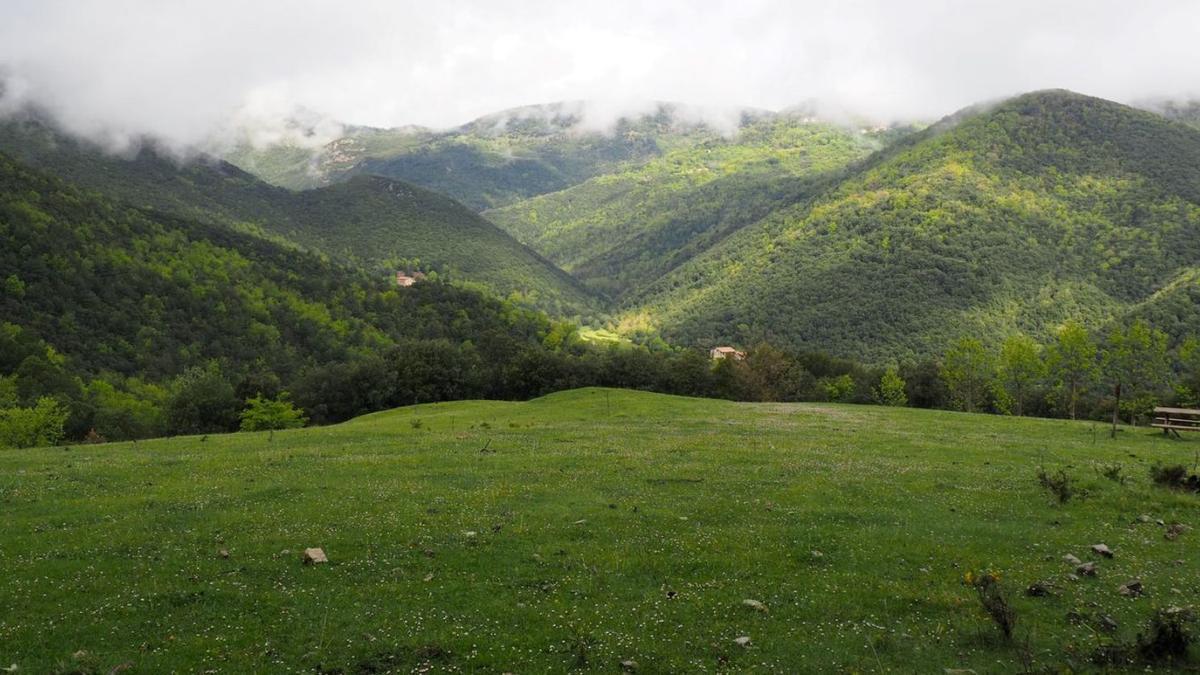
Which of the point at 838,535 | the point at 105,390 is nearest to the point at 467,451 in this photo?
the point at 838,535

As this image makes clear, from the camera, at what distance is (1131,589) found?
12625 millimetres

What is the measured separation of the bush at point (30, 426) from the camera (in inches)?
2025

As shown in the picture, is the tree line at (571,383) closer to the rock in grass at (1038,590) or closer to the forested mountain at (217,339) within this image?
the forested mountain at (217,339)

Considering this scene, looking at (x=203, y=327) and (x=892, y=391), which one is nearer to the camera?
(x=892, y=391)

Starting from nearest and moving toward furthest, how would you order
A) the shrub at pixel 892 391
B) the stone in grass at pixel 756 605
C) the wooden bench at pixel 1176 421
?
the stone in grass at pixel 756 605
the wooden bench at pixel 1176 421
the shrub at pixel 892 391

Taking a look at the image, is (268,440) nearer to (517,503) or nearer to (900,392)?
(517,503)

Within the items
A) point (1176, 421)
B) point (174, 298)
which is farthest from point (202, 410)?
point (174, 298)

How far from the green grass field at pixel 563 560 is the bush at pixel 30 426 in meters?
32.0

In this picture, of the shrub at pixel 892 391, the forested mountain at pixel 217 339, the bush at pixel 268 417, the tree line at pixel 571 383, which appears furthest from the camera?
the shrub at pixel 892 391

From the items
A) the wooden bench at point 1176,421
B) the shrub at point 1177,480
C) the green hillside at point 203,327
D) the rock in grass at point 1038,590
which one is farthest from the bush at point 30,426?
the wooden bench at point 1176,421

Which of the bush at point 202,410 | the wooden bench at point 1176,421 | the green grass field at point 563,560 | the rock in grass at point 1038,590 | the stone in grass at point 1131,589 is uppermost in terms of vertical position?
the stone in grass at point 1131,589

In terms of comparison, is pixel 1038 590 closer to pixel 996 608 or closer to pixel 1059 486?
pixel 996 608

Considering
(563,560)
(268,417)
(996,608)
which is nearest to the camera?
(996,608)

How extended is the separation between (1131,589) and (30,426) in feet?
223
